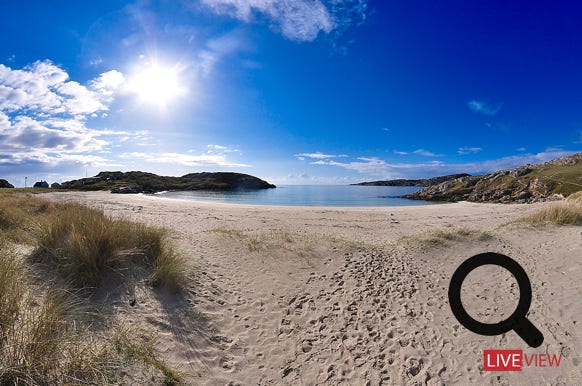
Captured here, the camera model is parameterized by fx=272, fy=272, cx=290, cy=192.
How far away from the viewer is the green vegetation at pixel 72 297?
3666 millimetres

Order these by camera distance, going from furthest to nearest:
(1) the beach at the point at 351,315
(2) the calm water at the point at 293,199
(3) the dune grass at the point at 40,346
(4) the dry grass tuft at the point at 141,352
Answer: (2) the calm water at the point at 293,199 → (1) the beach at the point at 351,315 → (4) the dry grass tuft at the point at 141,352 → (3) the dune grass at the point at 40,346

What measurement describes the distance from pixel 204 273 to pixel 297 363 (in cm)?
512

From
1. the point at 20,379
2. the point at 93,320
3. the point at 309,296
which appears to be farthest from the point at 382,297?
the point at 20,379

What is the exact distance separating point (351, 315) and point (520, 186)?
75.6 m

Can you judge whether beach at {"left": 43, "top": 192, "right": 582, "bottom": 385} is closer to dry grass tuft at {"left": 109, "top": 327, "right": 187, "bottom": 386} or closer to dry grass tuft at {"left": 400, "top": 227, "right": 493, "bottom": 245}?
dry grass tuft at {"left": 109, "top": 327, "right": 187, "bottom": 386}

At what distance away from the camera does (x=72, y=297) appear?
605cm

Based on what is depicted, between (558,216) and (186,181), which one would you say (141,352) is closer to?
(558,216)

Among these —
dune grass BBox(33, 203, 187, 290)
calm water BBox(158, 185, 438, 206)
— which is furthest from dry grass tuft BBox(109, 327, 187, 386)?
calm water BBox(158, 185, 438, 206)

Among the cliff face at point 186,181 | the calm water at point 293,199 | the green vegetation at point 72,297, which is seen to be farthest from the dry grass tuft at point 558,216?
the cliff face at point 186,181

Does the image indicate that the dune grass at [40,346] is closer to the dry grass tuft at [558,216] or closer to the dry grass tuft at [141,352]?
the dry grass tuft at [141,352]

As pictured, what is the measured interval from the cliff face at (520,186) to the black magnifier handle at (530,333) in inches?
1909

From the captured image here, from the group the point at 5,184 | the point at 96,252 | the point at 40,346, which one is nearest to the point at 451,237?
the point at 96,252

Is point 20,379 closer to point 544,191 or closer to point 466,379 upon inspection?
point 466,379

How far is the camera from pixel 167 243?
10414 millimetres
